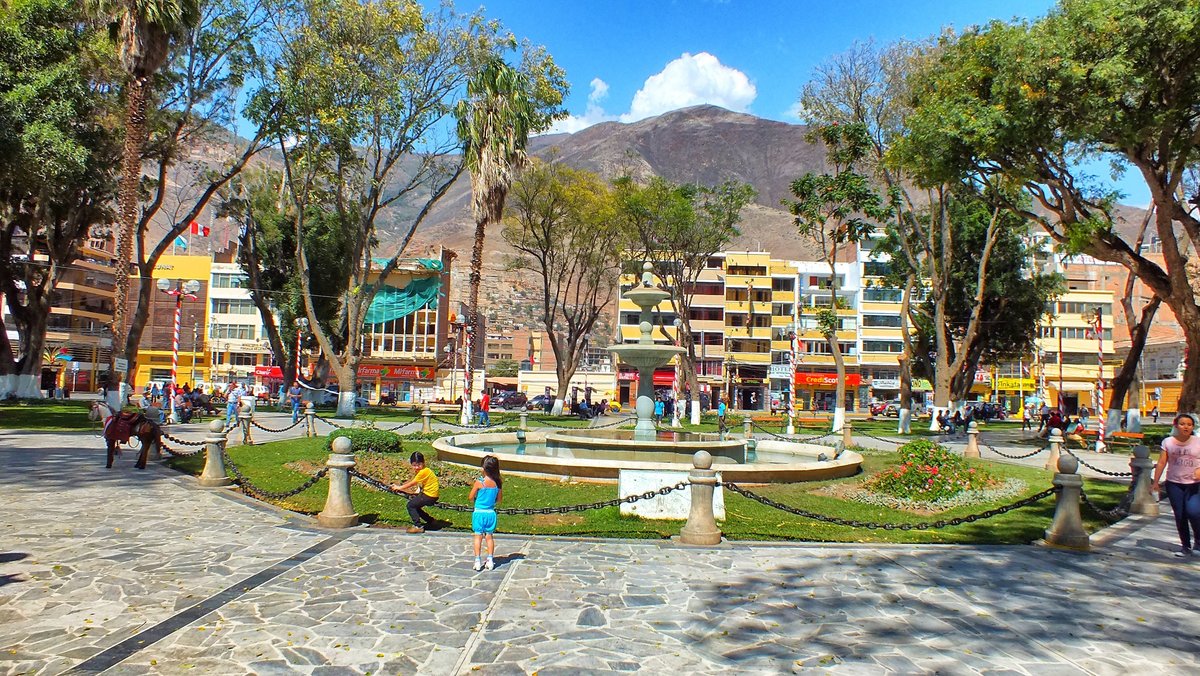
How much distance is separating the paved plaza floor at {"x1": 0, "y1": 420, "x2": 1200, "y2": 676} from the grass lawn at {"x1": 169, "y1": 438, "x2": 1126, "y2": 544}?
0.71 m

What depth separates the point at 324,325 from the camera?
3888 centimetres

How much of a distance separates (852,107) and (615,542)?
82.6 ft

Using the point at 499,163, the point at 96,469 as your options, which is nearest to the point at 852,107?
the point at 499,163

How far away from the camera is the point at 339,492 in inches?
333

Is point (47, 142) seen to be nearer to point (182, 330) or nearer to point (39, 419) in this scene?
point (39, 419)

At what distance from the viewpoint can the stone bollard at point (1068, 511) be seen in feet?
26.3

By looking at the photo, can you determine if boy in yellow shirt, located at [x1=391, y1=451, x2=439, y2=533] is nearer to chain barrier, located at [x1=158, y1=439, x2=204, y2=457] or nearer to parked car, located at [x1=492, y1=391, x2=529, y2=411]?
chain barrier, located at [x1=158, y1=439, x2=204, y2=457]

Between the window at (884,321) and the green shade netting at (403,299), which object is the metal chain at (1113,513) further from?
the window at (884,321)

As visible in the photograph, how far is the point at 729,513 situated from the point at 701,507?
2.27m

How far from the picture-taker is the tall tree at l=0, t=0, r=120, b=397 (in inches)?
752

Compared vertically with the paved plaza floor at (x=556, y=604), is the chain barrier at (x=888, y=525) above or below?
above

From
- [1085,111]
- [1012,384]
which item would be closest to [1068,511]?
[1085,111]

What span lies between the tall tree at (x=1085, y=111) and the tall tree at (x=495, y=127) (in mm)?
14358

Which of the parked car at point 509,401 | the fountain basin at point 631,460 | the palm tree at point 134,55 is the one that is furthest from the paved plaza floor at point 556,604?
the parked car at point 509,401
